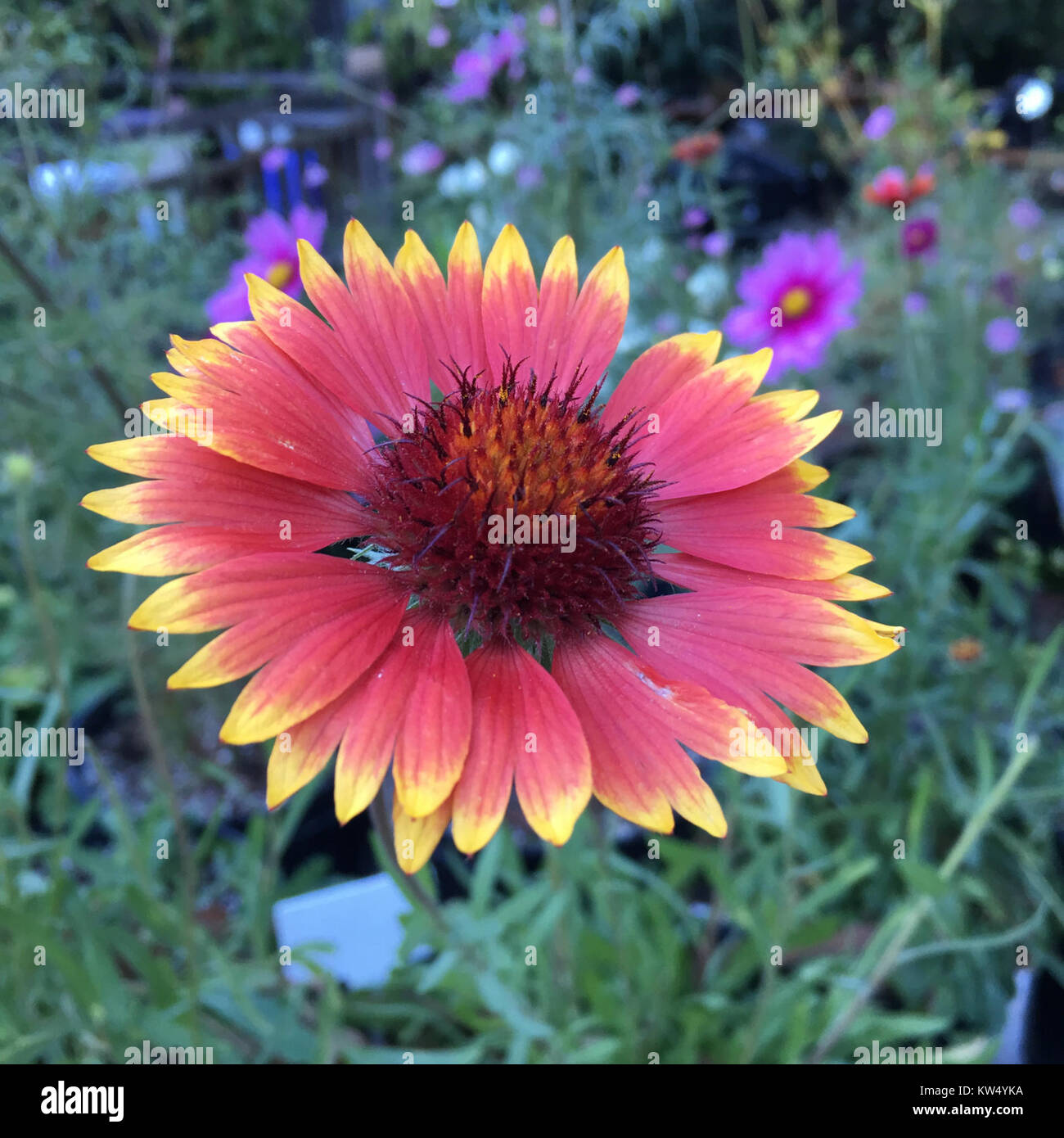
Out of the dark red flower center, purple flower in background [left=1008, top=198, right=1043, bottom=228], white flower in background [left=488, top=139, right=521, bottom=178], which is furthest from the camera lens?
purple flower in background [left=1008, top=198, right=1043, bottom=228]

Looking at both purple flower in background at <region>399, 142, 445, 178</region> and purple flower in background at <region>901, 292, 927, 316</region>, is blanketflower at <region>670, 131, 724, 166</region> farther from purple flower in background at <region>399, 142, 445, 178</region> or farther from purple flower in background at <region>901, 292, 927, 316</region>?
purple flower in background at <region>399, 142, 445, 178</region>

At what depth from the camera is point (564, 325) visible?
0.66 meters

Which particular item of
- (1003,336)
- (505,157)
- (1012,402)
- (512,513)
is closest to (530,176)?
(505,157)

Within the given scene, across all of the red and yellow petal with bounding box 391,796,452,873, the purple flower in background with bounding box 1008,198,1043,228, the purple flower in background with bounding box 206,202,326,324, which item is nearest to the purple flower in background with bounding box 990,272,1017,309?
the purple flower in background with bounding box 1008,198,1043,228

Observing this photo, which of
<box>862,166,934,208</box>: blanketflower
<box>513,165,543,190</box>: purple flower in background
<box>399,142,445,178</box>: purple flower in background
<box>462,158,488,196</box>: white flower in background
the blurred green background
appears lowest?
the blurred green background

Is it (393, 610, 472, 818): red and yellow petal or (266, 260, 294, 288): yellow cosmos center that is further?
(266, 260, 294, 288): yellow cosmos center

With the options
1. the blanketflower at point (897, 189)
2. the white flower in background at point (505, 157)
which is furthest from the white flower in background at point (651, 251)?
the blanketflower at point (897, 189)

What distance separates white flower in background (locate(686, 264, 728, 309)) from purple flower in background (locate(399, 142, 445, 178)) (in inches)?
28.5

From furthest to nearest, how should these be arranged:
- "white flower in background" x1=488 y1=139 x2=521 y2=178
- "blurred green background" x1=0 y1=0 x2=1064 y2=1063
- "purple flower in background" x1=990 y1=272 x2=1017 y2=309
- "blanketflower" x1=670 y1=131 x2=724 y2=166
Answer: "purple flower in background" x1=990 y1=272 x2=1017 y2=309 < "white flower in background" x1=488 y1=139 x2=521 y2=178 < "blanketflower" x1=670 y1=131 x2=724 y2=166 < "blurred green background" x1=0 y1=0 x2=1064 y2=1063

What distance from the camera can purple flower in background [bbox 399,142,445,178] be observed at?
2.07m

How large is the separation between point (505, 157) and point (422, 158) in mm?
480

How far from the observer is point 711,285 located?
70.1 inches

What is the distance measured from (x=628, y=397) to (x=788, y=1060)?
703mm
